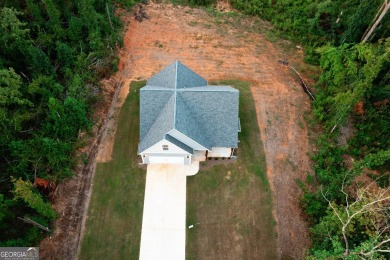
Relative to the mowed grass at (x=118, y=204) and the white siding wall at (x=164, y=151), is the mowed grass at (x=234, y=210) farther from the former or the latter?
the mowed grass at (x=118, y=204)

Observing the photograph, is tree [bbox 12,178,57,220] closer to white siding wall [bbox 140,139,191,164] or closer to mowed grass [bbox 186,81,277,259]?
white siding wall [bbox 140,139,191,164]

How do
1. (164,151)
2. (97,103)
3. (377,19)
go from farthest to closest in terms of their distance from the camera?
1. (377,19)
2. (97,103)
3. (164,151)

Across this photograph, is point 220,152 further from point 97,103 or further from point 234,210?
point 97,103

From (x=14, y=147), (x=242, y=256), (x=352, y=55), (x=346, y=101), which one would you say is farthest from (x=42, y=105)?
(x=352, y=55)

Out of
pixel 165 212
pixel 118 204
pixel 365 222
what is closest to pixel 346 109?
pixel 365 222

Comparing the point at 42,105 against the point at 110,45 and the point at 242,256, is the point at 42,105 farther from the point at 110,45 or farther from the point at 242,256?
the point at 242,256

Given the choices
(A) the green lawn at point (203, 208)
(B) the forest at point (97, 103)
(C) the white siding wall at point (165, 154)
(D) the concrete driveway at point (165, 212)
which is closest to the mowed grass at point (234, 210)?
(A) the green lawn at point (203, 208)
